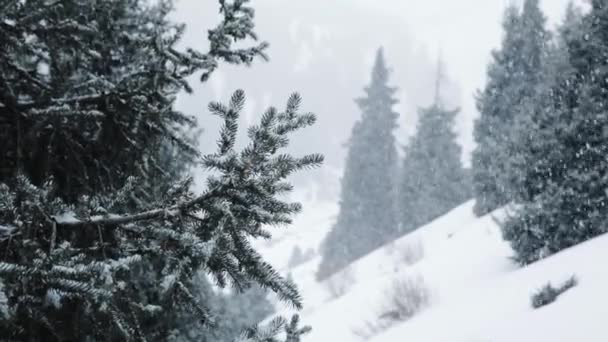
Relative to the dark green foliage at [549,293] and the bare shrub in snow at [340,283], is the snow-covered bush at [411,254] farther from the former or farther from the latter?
the dark green foliage at [549,293]

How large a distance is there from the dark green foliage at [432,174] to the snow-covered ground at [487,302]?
14.6m

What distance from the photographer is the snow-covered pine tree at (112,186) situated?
1.80 m

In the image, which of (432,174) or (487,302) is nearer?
(487,302)

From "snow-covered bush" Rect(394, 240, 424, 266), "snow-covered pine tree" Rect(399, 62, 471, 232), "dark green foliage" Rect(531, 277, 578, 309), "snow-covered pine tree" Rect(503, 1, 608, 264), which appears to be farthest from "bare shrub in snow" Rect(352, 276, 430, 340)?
"snow-covered pine tree" Rect(399, 62, 471, 232)

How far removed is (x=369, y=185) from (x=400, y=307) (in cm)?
2384

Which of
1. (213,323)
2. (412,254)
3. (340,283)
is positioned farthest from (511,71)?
(213,323)

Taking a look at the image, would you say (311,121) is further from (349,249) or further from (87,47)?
(349,249)

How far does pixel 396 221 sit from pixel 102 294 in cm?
3216

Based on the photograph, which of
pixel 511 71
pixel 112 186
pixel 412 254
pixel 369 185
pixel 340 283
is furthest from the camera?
pixel 369 185

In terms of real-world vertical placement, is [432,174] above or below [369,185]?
below

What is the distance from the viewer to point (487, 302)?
6.66 m

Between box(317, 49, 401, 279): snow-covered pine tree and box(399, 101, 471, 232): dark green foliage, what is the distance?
1399 mm

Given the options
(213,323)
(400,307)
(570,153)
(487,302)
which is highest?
(570,153)

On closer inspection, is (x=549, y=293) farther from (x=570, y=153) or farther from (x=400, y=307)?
(x=570, y=153)
